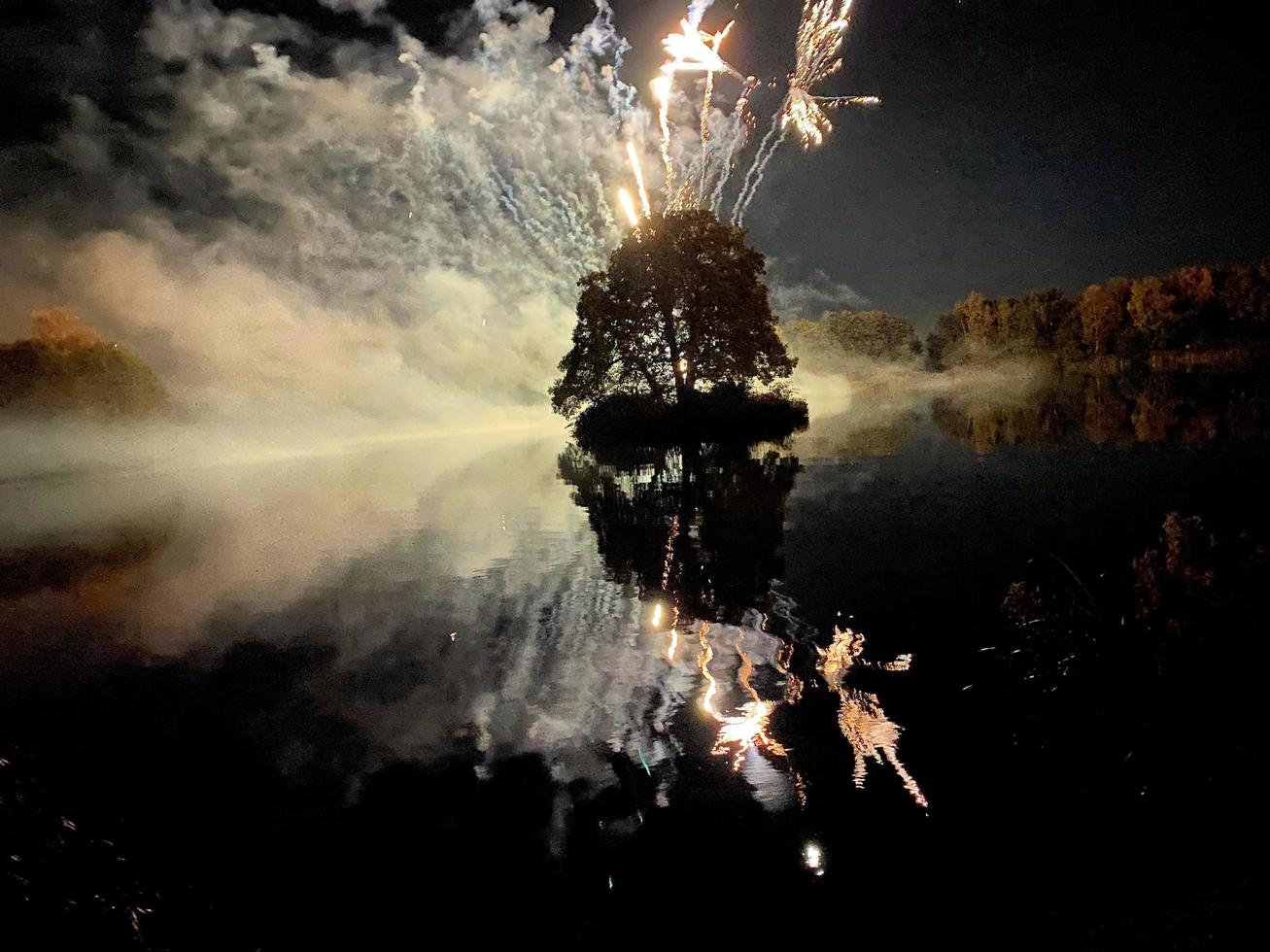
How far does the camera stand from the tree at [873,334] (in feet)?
393

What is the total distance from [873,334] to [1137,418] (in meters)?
105

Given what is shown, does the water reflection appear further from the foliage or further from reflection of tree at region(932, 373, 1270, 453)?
the foliage

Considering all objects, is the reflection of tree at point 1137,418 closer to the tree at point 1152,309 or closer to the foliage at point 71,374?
the foliage at point 71,374

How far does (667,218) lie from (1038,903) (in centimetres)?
3346

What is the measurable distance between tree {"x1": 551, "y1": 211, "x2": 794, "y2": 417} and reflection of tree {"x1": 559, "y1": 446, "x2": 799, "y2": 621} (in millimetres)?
13096

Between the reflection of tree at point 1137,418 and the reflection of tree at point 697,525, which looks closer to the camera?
the reflection of tree at point 697,525

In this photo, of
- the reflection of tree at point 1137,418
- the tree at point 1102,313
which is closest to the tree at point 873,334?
the tree at point 1102,313

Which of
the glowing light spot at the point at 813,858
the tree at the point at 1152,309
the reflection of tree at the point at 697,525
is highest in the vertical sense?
the tree at the point at 1152,309

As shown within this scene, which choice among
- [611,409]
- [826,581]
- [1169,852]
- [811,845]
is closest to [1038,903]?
[1169,852]

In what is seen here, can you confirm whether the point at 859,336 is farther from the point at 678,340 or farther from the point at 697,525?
the point at 697,525

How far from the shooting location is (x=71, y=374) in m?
36.8

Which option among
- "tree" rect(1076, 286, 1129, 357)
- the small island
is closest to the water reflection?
the small island

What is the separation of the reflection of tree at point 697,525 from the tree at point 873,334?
10577cm

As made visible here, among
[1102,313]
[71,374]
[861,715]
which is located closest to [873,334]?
[1102,313]
